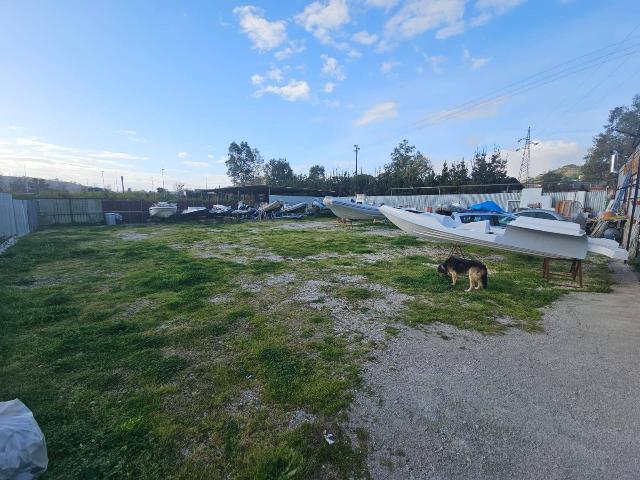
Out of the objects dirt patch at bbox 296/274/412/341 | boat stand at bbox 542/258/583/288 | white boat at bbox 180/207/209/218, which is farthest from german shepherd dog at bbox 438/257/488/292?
white boat at bbox 180/207/209/218

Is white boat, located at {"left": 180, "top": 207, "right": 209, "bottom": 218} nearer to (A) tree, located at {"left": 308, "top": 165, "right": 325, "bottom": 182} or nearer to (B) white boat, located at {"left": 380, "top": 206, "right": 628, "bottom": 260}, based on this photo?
(B) white boat, located at {"left": 380, "top": 206, "right": 628, "bottom": 260}

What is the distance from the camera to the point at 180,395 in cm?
269

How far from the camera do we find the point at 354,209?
18938 mm

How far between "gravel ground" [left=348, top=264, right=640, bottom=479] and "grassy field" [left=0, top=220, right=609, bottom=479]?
265 millimetres

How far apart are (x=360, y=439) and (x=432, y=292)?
3908 mm

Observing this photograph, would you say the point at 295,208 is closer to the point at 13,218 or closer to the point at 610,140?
the point at 13,218

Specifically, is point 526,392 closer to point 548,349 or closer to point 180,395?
point 548,349

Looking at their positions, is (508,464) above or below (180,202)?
below

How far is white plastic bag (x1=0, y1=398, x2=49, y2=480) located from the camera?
64.1 inches

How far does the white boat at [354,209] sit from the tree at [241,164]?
51231 mm

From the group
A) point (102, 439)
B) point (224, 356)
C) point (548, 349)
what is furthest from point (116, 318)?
point (548, 349)

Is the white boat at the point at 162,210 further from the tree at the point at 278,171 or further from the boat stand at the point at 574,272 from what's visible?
the tree at the point at 278,171

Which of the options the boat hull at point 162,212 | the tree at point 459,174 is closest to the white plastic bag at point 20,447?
the boat hull at point 162,212

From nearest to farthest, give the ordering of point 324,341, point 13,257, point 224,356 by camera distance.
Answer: point 224,356, point 324,341, point 13,257
